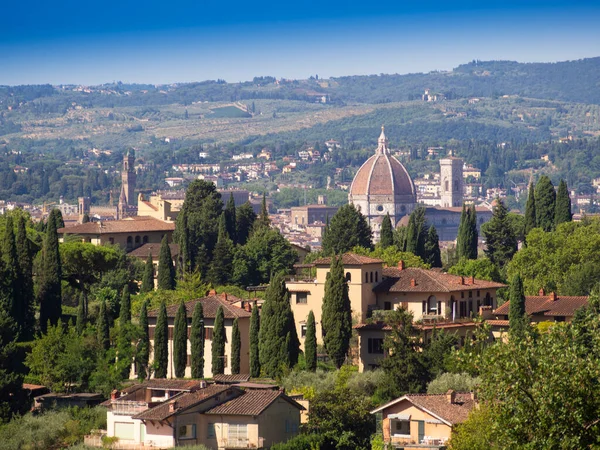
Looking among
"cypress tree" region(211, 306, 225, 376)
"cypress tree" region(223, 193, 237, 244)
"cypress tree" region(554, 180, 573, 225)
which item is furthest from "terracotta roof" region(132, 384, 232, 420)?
"cypress tree" region(554, 180, 573, 225)

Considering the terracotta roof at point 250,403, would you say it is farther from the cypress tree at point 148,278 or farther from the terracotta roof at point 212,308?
the cypress tree at point 148,278

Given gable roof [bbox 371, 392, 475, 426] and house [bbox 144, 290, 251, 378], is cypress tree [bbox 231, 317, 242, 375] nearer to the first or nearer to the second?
house [bbox 144, 290, 251, 378]

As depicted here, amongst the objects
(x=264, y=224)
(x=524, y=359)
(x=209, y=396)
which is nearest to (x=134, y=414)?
(x=209, y=396)

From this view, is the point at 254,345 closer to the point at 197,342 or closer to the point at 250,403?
the point at 197,342

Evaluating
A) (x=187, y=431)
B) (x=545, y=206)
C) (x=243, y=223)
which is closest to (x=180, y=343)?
(x=187, y=431)

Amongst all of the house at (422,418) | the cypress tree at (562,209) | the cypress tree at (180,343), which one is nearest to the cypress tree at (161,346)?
the cypress tree at (180,343)
